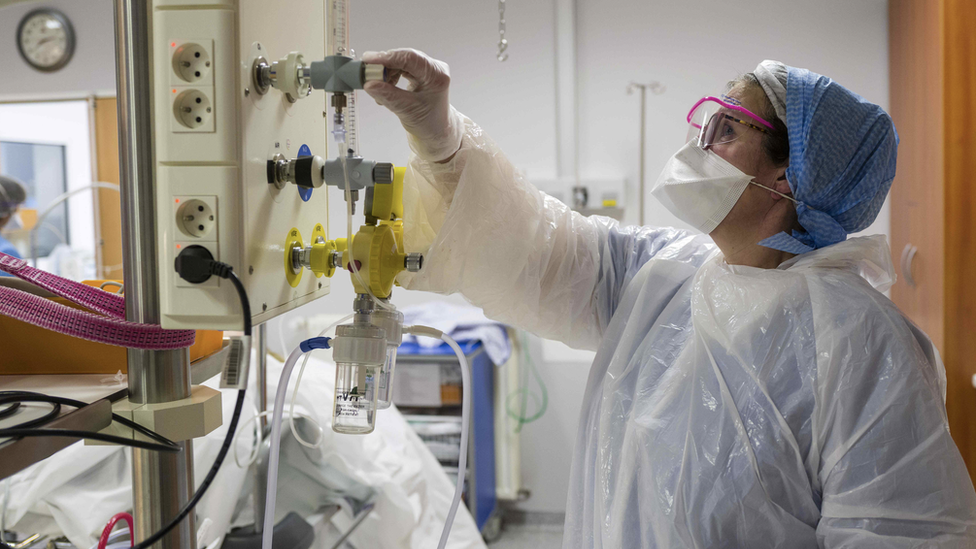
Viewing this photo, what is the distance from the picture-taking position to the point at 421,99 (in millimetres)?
743

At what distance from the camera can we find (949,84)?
185cm

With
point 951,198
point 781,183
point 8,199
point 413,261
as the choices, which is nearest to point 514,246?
point 413,261

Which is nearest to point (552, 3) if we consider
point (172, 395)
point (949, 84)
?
point (949, 84)

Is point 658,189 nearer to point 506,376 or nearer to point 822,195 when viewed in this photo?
point 822,195

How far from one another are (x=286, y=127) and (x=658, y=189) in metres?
0.65

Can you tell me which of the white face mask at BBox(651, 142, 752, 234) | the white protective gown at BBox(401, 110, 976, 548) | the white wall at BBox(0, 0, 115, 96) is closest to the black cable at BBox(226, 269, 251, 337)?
the white protective gown at BBox(401, 110, 976, 548)

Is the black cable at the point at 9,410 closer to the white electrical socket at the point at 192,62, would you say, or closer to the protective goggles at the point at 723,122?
the white electrical socket at the point at 192,62

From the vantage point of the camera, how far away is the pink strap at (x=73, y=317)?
624mm

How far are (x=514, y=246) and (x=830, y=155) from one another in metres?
0.50

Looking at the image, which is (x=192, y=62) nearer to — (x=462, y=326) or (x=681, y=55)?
(x=462, y=326)

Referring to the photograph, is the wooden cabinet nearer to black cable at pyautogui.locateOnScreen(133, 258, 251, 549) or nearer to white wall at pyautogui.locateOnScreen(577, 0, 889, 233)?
white wall at pyautogui.locateOnScreen(577, 0, 889, 233)

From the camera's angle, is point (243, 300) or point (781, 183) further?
point (781, 183)

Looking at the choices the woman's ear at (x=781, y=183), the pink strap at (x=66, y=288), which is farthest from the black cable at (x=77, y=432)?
the woman's ear at (x=781, y=183)

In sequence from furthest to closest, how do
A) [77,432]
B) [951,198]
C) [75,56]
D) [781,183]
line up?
[75,56] → [951,198] → [781,183] → [77,432]
